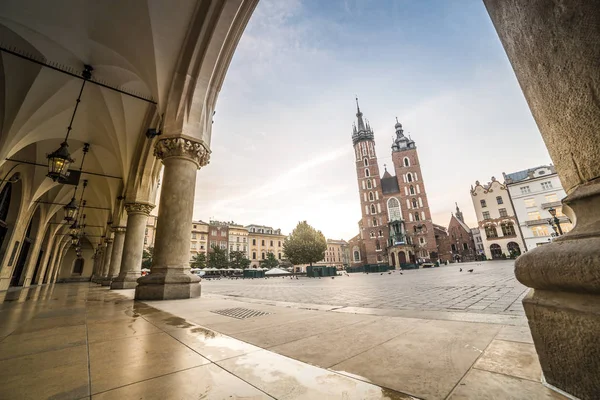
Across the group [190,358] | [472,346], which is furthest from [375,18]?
[190,358]

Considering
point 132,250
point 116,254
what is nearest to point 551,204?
point 132,250

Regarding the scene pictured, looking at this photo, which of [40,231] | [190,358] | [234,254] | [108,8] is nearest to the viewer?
[190,358]

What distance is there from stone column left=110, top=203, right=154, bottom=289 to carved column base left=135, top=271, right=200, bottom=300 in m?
4.75

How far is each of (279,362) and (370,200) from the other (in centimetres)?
5466

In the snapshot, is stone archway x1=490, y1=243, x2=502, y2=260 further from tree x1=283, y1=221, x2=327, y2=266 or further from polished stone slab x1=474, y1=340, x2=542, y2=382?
polished stone slab x1=474, y1=340, x2=542, y2=382

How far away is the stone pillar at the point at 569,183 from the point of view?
90cm

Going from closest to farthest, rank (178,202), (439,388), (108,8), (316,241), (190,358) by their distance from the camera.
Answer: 1. (439,388)
2. (190,358)
3. (178,202)
4. (108,8)
5. (316,241)

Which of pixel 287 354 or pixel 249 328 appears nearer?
pixel 287 354

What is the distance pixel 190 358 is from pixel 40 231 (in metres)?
22.9

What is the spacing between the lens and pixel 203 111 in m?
6.77

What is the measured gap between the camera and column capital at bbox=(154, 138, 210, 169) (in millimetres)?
6004

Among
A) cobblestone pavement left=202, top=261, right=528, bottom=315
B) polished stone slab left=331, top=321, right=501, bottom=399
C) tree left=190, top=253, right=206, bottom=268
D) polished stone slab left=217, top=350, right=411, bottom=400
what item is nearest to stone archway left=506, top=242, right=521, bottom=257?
cobblestone pavement left=202, top=261, right=528, bottom=315

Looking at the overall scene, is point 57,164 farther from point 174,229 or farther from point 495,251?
point 495,251

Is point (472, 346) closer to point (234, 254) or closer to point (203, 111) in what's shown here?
point (203, 111)
